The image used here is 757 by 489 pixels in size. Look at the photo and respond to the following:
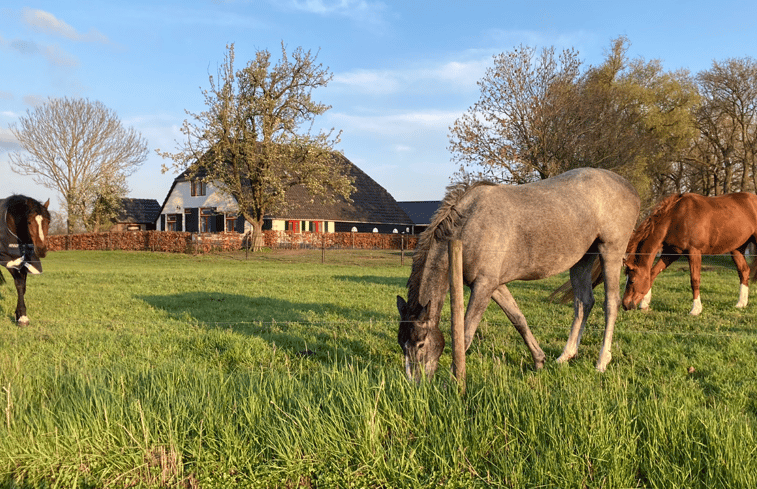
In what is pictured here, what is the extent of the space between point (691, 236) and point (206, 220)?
44.6m

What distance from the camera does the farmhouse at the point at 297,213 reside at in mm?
46350

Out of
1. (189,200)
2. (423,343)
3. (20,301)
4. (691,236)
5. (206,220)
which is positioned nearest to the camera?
(423,343)

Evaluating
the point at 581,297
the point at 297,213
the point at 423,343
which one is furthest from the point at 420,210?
the point at 423,343

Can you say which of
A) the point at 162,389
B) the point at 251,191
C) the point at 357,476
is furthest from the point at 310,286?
the point at 251,191

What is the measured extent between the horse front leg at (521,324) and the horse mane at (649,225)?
3.95 m

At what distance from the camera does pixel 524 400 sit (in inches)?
162

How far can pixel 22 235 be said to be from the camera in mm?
9453

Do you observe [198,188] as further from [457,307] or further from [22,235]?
[457,307]

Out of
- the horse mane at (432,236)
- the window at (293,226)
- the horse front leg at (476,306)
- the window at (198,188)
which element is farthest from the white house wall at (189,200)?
the horse front leg at (476,306)

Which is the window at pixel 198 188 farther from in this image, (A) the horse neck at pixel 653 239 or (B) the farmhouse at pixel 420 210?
(A) the horse neck at pixel 653 239

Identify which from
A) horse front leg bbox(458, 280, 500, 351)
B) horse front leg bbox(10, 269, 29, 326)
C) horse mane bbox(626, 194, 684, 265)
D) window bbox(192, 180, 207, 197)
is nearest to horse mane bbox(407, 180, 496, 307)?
horse front leg bbox(458, 280, 500, 351)

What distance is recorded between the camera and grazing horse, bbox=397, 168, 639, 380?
5.29 metres

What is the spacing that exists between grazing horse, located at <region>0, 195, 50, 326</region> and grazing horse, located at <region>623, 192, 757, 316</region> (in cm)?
1012

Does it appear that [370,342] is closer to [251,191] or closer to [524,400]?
[524,400]
